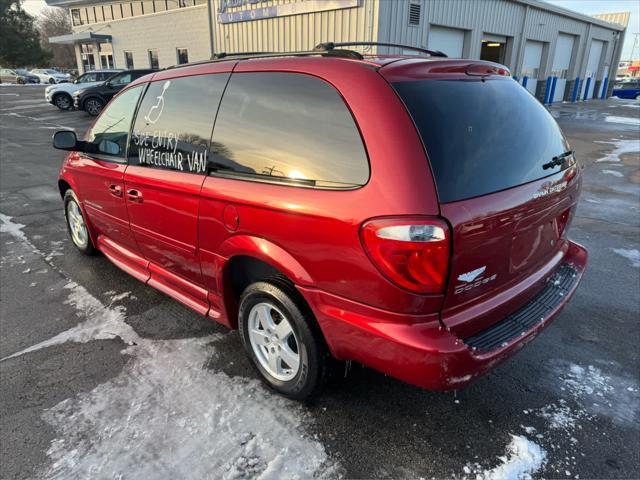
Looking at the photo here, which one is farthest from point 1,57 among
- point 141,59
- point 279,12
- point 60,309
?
point 60,309

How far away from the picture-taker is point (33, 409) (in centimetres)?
249

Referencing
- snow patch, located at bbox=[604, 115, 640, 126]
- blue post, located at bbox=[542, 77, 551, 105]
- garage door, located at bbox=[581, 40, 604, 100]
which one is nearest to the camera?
snow patch, located at bbox=[604, 115, 640, 126]

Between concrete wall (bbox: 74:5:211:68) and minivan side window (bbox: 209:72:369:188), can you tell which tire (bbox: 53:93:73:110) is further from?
minivan side window (bbox: 209:72:369:188)

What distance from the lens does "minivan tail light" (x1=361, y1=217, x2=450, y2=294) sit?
5.95ft

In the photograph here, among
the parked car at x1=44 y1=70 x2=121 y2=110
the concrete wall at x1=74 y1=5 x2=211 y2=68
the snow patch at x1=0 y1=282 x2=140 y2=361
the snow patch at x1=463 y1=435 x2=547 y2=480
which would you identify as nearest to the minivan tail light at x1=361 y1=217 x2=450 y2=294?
the snow patch at x1=463 y1=435 x2=547 y2=480

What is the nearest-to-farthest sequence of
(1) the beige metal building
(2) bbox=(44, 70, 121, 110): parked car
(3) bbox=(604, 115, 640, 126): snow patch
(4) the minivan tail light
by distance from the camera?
(4) the minivan tail light
(1) the beige metal building
(3) bbox=(604, 115, 640, 126): snow patch
(2) bbox=(44, 70, 121, 110): parked car

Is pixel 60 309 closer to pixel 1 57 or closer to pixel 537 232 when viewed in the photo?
pixel 537 232

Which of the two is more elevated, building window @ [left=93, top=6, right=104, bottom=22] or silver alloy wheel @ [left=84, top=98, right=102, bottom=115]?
building window @ [left=93, top=6, right=104, bottom=22]

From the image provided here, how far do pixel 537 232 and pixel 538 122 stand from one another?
2.27 feet

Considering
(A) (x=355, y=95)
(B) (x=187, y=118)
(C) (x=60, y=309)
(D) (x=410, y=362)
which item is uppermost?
(A) (x=355, y=95)

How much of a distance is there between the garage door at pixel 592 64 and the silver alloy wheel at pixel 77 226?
111ft

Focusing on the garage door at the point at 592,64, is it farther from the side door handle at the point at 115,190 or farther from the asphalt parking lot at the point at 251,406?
the side door handle at the point at 115,190

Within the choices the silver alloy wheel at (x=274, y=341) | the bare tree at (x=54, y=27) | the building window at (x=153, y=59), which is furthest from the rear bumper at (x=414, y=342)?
the bare tree at (x=54, y=27)

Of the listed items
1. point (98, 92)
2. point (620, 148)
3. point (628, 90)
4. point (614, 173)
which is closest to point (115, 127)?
point (614, 173)
